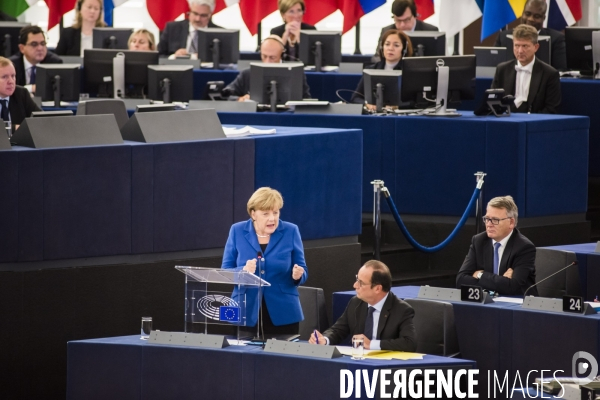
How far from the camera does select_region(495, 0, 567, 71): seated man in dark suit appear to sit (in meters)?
13.0

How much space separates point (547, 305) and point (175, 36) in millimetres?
8641

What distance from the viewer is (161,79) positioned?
11969 mm

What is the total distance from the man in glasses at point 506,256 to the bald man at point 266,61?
410cm

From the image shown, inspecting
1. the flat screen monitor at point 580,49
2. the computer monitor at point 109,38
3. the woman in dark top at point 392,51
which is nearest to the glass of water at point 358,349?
the woman in dark top at point 392,51

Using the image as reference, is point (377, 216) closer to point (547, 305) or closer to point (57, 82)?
point (547, 305)

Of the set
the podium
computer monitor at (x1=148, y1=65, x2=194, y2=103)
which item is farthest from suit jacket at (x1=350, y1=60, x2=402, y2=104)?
the podium

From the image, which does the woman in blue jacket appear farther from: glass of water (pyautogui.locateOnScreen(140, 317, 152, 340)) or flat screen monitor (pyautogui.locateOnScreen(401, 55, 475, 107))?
flat screen monitor (pyautogui.locateOnScreen(401, 55, 475, 107))

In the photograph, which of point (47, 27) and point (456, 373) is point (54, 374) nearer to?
point (456, 373)

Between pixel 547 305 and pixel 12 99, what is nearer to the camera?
pixel 547 305

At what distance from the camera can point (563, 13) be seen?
14906 millimetres

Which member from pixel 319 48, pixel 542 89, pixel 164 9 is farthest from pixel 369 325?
pixel 164 9

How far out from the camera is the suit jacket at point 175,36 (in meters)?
15.2

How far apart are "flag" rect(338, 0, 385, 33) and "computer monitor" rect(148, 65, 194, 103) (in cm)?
420

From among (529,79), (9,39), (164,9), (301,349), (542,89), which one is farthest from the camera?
(164,9)
